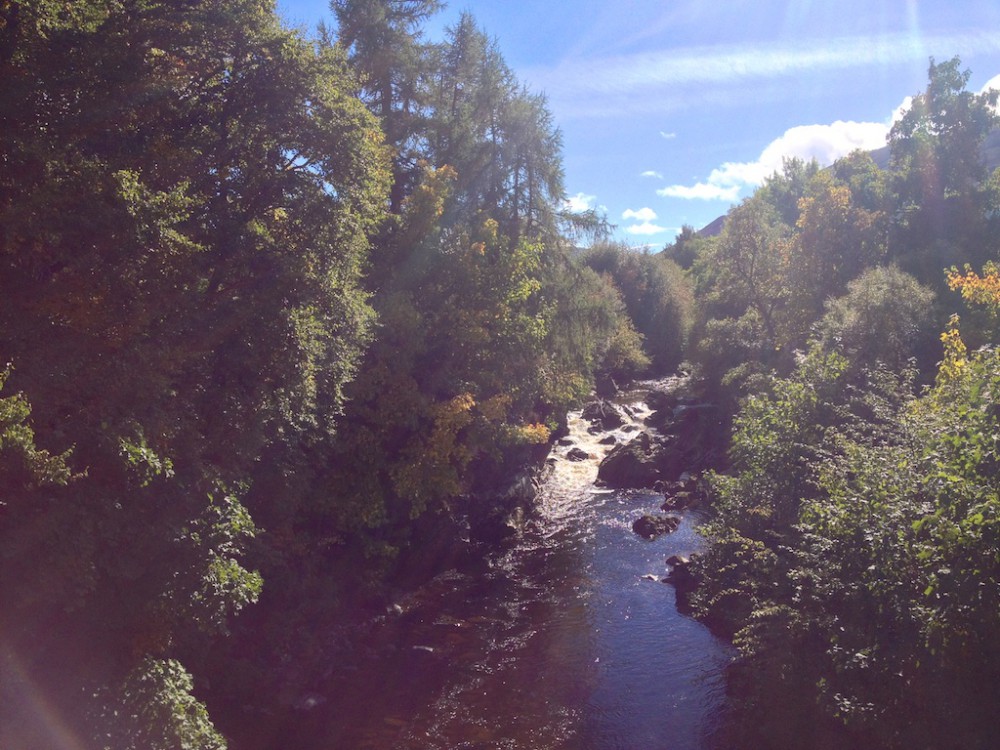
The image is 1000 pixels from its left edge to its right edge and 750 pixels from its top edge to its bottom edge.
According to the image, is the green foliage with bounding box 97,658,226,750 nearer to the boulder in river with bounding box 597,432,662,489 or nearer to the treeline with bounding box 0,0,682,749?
the treeline with bounding box 0,0,682,749

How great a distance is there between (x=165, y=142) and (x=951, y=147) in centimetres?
3748

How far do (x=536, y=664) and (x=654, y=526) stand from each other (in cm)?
849

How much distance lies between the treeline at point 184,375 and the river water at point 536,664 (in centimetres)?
158

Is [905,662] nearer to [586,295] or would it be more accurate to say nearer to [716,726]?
[716,726]

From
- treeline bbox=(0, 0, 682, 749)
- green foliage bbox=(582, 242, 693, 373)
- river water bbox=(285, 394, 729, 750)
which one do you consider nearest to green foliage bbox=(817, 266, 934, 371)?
river water bbox=(285, 394, 729, 750)

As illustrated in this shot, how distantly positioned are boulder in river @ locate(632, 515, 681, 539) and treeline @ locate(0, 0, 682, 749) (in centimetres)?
705

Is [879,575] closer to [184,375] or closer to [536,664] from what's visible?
[536,664]

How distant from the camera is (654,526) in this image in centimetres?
2122

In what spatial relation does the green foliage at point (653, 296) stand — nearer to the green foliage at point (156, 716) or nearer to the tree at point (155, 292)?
the tree at point (155, 292)

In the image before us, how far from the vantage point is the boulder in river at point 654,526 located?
69.2 ft

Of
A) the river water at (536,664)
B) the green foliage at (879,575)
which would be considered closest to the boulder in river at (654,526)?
the river water at (536,664)

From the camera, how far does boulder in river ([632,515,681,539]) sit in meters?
21.1

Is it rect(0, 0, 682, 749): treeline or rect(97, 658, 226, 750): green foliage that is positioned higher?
rect(0, 0, 682, 749): treeline

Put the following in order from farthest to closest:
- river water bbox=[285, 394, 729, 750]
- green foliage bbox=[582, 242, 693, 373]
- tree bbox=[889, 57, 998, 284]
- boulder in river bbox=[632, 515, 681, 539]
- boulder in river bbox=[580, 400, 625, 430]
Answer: green foliage bbox=[582, 242, 693, 373] < boulder in river bbox=[580, 400, 625, 430] < tree bbox=[889, 57, 998, 284] < boulder in river bbox=[632, 515, 681, 539] < river water bbox=[285, 394, 729, 750]
